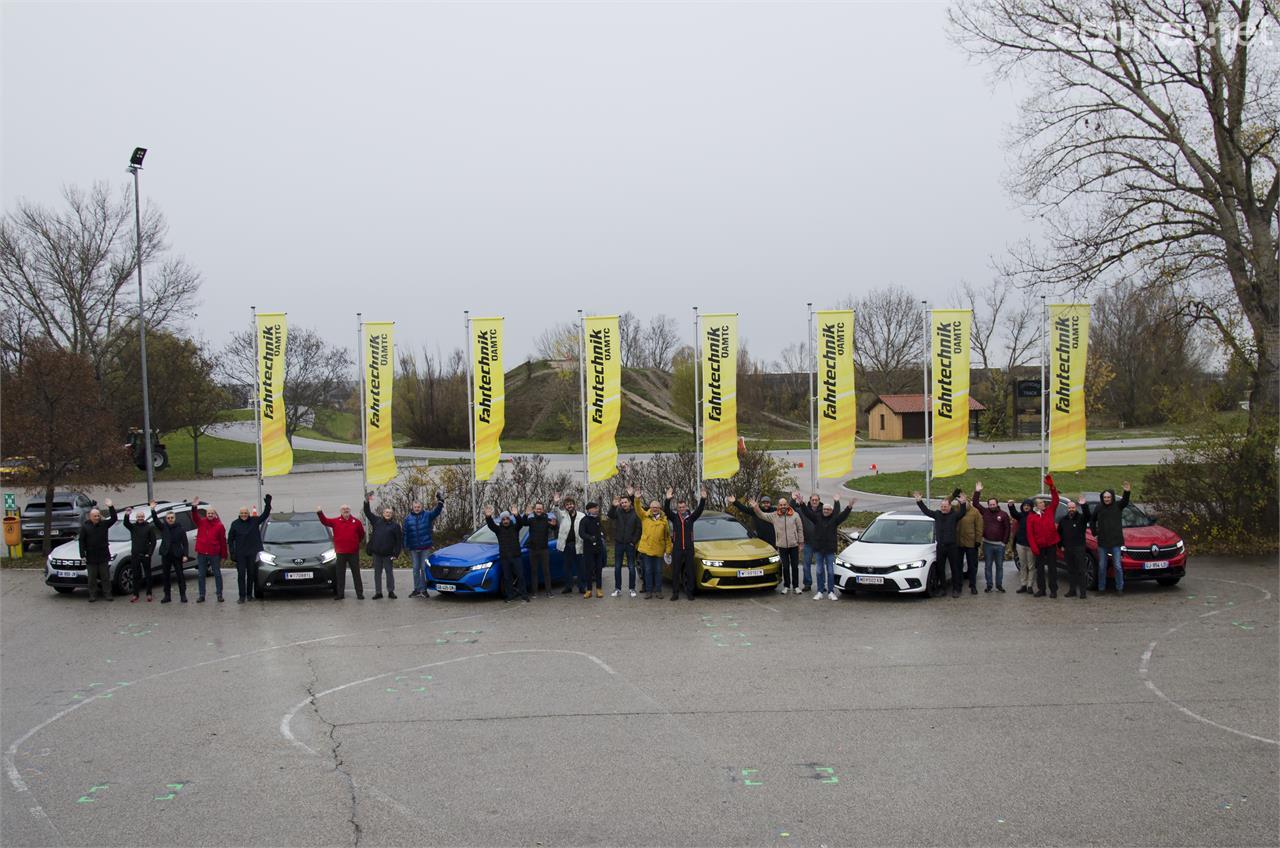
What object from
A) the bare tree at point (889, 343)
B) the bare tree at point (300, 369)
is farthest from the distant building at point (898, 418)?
the bare tree at point (300, 369)

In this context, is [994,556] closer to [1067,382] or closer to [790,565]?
[790,565]

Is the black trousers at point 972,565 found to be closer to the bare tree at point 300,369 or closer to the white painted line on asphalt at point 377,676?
the white painted line on asphalt at point 377,676

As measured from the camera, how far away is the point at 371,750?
300 inches

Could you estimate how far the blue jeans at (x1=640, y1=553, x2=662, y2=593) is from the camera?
1574cm

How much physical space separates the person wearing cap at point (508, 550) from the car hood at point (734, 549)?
2.89 m

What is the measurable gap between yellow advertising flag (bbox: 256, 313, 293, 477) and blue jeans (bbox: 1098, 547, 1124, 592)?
51.7ft

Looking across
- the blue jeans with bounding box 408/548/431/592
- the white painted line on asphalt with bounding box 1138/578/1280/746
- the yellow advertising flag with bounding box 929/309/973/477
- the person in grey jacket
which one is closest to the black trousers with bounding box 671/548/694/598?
the blue jeans with bounding box 408/548/431/592

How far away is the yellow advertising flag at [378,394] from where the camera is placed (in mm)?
20672

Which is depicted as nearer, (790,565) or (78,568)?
(790,565)

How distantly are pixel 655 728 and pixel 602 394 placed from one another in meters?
12.5

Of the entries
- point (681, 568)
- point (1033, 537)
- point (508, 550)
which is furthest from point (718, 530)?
point (1033, 537)

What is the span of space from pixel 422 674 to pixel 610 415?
10.3 meters

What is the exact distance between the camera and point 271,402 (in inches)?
811

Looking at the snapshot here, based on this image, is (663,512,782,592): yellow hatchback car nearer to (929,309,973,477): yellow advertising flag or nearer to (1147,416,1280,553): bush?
(929,309,973,477): yellow advertising flag
